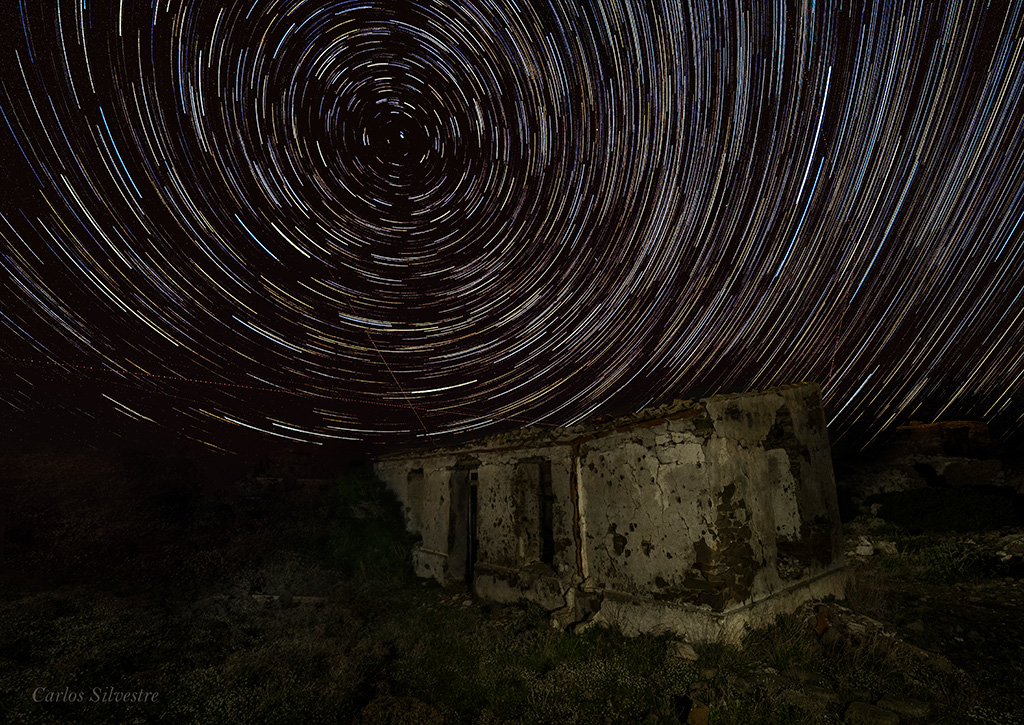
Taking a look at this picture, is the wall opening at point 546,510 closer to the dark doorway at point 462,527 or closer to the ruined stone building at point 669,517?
the ruined stone building at point 669,517

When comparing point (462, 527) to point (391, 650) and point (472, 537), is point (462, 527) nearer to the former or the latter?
point (472, 537)

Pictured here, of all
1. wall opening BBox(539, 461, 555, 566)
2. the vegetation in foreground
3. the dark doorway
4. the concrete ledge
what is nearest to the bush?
the vegetation in foreground

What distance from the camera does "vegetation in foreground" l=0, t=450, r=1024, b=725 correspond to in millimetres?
5137

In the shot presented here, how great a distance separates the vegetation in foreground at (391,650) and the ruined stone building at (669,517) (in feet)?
1.51

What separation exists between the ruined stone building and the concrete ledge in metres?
0.02

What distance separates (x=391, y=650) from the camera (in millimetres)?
7055

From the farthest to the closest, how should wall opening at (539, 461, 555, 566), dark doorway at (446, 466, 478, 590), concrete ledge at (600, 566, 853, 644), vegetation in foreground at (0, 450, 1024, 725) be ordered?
dark doorway at (446, 466, 478, 590) → wall opening at (539, 461, 555, 566) → concrete ledge at (600, 566, 853, 644) → vegetation in foreground at (0, 450, 1024, 725)

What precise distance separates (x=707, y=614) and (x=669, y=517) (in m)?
1.25

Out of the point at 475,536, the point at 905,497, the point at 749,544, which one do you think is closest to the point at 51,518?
the point at 475,536

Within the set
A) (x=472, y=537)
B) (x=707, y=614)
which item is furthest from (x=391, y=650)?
(x=707, y=614)

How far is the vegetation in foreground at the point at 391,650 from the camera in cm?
514

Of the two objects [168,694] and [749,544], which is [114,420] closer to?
[168,694]

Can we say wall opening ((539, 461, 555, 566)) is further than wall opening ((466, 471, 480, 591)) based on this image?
No

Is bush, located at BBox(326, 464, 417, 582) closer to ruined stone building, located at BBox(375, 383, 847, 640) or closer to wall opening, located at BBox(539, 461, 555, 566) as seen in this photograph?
ruined stone building, located at BBox(375, 383, 847, 640)
